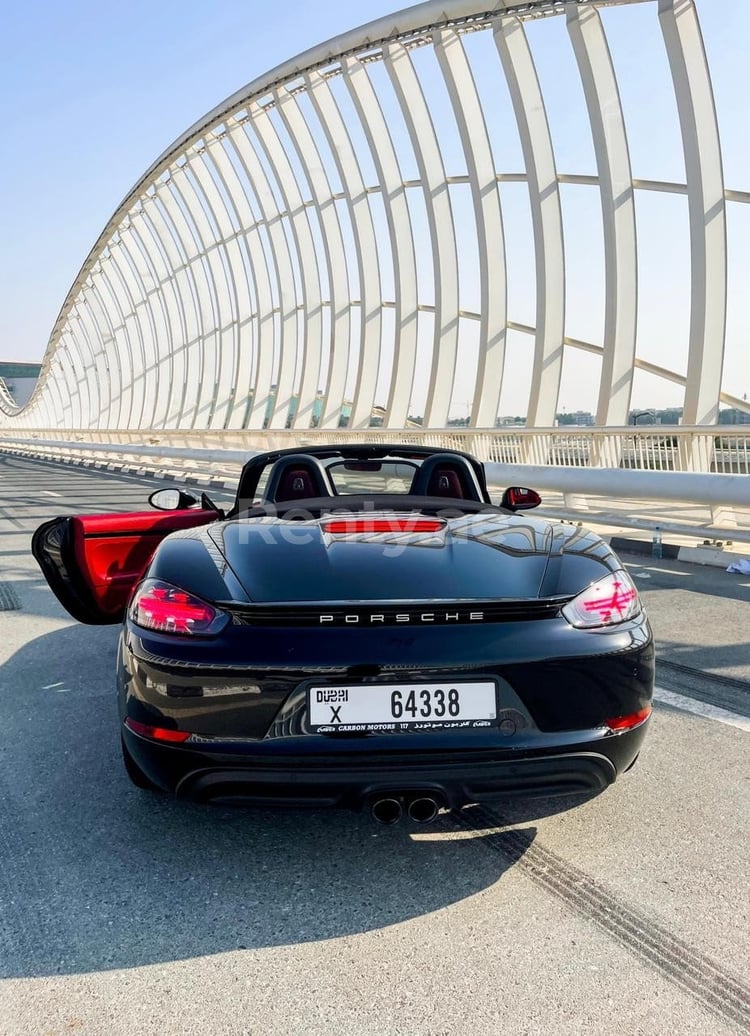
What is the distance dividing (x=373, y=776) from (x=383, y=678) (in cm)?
24

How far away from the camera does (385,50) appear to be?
15.9m

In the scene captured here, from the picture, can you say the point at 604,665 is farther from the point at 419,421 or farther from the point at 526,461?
the point at 419,421

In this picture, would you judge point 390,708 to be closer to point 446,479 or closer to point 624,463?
point 446,479

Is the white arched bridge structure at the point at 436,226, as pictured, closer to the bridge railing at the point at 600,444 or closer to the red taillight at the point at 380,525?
the bridge railing at the point at 600,444

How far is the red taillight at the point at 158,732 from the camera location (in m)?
2.31

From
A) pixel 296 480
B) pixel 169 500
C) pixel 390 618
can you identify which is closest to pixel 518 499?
pixel 296 480

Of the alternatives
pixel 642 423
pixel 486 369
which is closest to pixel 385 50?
pixel 486 369

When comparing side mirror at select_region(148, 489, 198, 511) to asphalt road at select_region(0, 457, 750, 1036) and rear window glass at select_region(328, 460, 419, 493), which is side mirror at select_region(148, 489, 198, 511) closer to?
rear window glass at select_region(328, 460, 419, 493)

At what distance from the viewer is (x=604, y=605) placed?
97.4 inches

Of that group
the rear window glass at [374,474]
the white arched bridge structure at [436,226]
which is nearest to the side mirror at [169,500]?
the rear window glass at [374,474]

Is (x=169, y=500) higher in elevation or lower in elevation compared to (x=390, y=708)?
higher

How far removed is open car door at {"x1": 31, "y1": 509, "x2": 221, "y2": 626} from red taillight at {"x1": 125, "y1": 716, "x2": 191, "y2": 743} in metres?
1.55

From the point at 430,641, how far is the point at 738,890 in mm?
990

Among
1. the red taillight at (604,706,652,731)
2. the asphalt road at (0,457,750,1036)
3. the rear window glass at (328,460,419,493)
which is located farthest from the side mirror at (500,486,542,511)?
the red taillight at (604,706,652,731)
